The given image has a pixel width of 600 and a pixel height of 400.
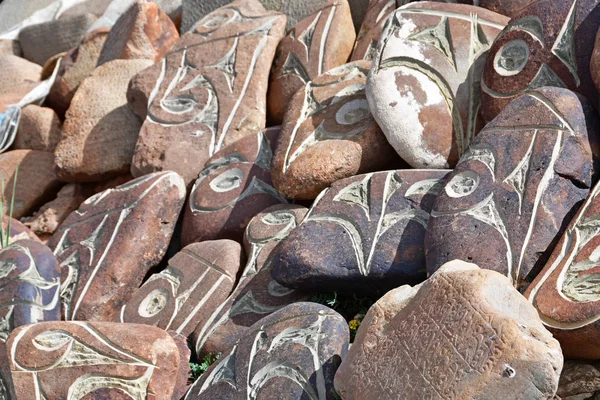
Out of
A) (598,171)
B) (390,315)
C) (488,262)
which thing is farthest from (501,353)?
(598,171)

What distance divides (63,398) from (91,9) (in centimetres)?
589

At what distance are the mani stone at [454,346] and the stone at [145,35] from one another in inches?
153

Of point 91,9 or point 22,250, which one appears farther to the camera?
point 91,9

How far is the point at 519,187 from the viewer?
322 cm

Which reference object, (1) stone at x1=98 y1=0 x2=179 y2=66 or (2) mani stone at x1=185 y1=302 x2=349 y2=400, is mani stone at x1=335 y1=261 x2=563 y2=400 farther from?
(1) stone at x1=98 y1=0 x2=179 y2=66

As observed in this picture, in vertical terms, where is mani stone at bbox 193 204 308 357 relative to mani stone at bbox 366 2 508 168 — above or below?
below

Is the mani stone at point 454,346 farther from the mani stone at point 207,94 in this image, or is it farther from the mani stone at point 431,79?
the mani stone at point 207,94

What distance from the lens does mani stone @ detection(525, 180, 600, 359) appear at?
8.68 ft

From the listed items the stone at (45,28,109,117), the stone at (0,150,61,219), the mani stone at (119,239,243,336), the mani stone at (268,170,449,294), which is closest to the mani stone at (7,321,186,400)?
the mani stone at (119,239,243,336)

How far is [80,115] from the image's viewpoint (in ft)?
18.6

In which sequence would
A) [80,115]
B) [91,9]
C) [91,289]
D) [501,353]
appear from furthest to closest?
1. [91,9]
2. [80,115]
3. [91,289]
4. [501,353]

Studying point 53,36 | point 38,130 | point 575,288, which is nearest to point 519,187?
point 575,288

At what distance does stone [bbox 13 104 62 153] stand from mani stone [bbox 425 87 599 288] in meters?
3.58

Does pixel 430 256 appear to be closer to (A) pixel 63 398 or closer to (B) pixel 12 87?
(A) pixel 63 398
